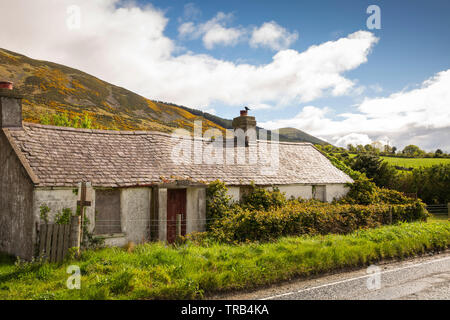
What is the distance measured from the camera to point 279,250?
963cm

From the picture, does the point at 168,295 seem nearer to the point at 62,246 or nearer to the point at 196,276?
the point at 196,276

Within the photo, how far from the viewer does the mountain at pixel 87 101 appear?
54094 millimetres

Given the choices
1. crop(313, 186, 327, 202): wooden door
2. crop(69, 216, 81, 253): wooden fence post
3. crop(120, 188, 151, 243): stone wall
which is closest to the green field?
crop(313, 186, 327, 202): wooden door

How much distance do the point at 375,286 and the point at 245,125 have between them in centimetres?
1364

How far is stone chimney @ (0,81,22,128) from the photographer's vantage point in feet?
38.5

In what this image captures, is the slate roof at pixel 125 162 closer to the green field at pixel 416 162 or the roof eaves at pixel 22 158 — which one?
the roof eaves at pixel 22 158

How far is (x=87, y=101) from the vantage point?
68.8m

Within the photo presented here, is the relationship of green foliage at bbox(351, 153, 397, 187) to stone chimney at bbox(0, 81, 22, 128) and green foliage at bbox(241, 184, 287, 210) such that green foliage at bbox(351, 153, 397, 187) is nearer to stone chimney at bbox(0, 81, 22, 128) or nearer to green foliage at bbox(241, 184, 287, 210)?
green foliage at bbox(241, 184, 287, 210)

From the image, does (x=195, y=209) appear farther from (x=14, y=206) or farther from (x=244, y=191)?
(x=14, y=206)

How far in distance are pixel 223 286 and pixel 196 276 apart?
695 millimetres

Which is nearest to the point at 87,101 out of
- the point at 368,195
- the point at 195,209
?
the point at 195,209

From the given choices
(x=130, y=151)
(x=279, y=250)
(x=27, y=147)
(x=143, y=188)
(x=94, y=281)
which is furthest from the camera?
(x=130, y=151)

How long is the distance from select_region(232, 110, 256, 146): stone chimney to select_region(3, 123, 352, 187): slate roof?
1.00 m
